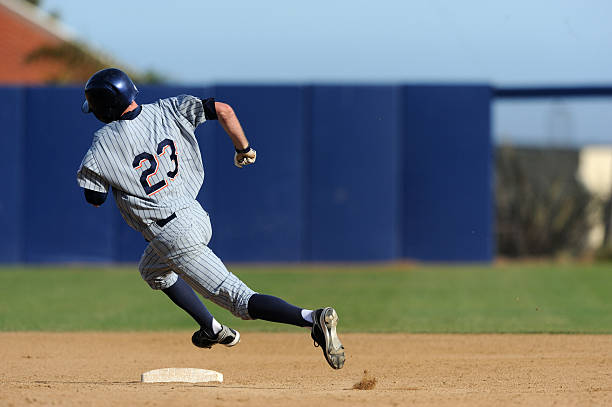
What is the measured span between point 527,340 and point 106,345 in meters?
3.24

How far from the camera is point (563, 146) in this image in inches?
666

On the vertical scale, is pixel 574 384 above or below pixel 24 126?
below

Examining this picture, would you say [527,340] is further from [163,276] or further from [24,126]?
[24,126]

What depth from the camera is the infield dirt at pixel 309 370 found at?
4.16m

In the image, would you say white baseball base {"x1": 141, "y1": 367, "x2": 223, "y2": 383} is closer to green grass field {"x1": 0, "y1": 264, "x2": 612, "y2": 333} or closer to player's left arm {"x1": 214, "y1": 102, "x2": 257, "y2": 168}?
player's left arm {"x1": 214, "y1": 102, "x2": 257, "y2": 168}

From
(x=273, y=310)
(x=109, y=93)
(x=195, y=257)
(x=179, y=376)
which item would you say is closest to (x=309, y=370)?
(x=179, y=376)

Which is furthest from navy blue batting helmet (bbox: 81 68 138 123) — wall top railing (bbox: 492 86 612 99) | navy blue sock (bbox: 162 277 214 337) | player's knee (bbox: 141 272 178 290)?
wall top railing (bbox: 492 86 612 99)

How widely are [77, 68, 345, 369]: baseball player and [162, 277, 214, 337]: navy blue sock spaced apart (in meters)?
0.31

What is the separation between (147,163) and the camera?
4.37 metres

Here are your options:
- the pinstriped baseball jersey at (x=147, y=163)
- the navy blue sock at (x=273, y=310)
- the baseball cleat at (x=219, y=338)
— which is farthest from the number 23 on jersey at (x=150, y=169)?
the baseball cleat at (x=219, y=338)

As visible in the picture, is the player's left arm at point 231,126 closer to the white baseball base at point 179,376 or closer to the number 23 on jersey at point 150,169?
the number 23 on jersey at point 150,169

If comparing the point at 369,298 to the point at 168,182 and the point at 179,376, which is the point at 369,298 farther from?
the point at 168,182

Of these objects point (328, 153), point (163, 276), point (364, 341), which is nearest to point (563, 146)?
point (328, 153)

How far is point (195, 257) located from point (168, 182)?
393 mm
